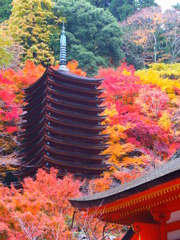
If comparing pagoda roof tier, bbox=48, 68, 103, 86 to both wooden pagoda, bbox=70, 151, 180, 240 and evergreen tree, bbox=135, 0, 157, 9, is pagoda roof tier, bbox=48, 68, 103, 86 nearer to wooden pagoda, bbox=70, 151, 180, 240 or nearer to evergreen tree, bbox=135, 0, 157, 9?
wooden pagoda, bbox=70, 151, 180, 240

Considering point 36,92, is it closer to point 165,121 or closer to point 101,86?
point 101,86

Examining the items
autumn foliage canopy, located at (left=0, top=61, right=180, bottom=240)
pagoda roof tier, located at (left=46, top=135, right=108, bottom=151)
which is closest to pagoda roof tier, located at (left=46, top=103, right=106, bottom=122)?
autumn foliage canopy, located at (left=0, top=61, right=180, bottom=240)

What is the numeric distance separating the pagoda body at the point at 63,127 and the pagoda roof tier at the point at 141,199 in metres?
15.2

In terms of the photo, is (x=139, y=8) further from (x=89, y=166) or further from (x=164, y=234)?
(x=164, y=234)

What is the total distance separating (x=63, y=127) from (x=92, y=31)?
15.2 metres

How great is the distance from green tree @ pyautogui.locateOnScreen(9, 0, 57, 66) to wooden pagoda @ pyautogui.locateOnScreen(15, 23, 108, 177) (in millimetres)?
9372

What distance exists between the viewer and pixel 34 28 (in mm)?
33844

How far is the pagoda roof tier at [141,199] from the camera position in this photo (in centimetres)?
443

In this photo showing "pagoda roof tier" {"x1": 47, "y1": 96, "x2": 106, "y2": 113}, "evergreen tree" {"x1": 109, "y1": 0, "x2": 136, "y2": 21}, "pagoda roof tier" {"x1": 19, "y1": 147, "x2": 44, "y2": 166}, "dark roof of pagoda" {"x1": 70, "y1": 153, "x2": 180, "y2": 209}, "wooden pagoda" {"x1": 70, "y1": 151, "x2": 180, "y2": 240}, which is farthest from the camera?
"evergreen tree" {"x1": 109, "y1": 0, "x2": 136, "y2": 21}

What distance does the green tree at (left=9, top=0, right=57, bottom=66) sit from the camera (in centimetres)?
3294

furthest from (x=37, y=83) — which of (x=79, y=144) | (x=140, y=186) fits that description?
(x=140, y=186)

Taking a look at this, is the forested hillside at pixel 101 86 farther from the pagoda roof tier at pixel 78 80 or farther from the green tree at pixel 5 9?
the pagoda roof tier at pixel 78 80

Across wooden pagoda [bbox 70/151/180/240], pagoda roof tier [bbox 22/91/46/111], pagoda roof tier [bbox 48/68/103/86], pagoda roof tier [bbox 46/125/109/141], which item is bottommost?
wooden pagoda [bbox 70/151/180/240]

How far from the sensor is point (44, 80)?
22.8m
